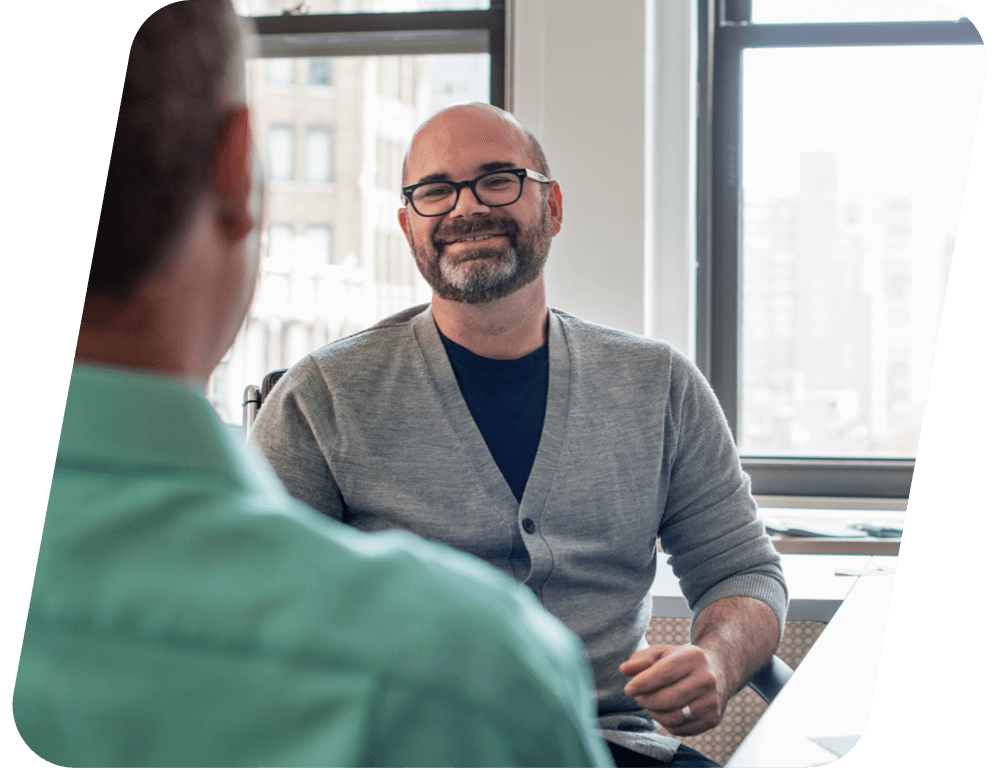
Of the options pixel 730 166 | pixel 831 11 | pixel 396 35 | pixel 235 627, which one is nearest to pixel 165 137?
pixel 235 627

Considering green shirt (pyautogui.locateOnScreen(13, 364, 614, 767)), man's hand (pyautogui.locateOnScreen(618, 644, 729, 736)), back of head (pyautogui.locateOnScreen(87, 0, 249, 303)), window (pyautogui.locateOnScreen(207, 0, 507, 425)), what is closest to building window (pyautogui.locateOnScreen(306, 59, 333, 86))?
window (pyautogui.locateOnScreen(207, 0, 507, 425))

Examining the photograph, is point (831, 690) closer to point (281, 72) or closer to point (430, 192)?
point (430, 192)

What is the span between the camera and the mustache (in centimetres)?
61

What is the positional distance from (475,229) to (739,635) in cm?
44

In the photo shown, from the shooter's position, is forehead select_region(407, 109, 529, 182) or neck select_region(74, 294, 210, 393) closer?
neck select_region(74, 294, 210, 393)

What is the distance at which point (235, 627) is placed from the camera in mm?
246

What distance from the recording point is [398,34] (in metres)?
Result: 0.63

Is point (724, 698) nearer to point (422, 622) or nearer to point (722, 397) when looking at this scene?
point (722, 397)

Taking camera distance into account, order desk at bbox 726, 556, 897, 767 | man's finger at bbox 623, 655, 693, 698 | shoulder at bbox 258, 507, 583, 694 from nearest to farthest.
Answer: shoulder at bbox 258, 507, 583, 694 → desk at bbox 726, 556, 897, 767 → man's finger at bbox 623, 655, 693, 698

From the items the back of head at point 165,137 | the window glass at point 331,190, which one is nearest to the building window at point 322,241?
the window glass at point 331,190

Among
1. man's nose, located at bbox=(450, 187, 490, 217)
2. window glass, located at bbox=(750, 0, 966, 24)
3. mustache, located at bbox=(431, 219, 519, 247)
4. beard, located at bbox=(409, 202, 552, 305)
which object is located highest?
window glass, located at bbox=(750, 0, 966, 24)

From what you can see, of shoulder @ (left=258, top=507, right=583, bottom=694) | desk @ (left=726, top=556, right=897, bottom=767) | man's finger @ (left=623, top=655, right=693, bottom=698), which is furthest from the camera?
man's finger @ (left=623, top=655, right=693, bottom=698)

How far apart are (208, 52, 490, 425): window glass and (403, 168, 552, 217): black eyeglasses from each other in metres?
0.02

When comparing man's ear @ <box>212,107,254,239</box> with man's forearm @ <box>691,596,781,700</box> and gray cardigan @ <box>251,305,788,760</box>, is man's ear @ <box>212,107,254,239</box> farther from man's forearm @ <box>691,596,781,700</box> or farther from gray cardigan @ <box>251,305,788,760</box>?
man's forearm @ <box>691,596,781,700</box>
